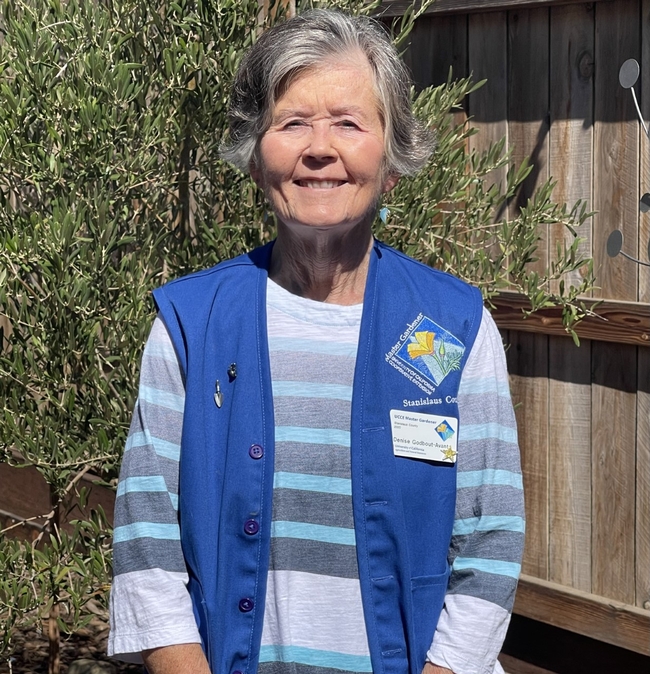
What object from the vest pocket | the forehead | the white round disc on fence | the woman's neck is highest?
the white round disc on fence

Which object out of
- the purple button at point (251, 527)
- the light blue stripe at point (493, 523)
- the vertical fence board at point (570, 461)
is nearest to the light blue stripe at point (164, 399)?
the purple button at point (251, 527)

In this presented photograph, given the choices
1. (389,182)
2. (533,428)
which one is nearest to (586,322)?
(533,428)

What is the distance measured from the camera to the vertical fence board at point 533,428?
4.11 metres

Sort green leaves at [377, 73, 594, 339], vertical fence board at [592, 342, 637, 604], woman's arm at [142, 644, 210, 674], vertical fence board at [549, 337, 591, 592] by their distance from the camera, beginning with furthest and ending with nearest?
vertical fence board at [549, 337, 591, 592]
vertical fence board at [592, 342, 637, 604]
green leaves at [377, 73, 594, 339]
woman's arm at [142, 644, 210, 674]

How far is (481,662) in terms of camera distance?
195 cm

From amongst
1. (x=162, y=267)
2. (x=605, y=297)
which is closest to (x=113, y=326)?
(x=162, y=267)

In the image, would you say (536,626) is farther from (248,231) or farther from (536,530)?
(248,231)

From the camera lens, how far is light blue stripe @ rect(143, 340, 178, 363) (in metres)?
2.00

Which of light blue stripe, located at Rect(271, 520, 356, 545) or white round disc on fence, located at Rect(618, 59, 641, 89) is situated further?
white round disc on fence, located at Rect(618, 59, 641, 89)

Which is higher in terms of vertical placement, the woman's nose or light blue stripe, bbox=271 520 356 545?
the woman's nose

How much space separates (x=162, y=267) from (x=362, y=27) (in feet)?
5.12

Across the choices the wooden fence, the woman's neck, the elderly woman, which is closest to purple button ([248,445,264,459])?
the elderly woman

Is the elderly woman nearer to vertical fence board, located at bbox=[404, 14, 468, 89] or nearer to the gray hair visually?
the gray hair

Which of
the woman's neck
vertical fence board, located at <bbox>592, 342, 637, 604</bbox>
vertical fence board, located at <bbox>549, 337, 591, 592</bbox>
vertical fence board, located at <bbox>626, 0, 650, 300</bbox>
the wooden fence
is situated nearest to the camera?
the woman's neck
